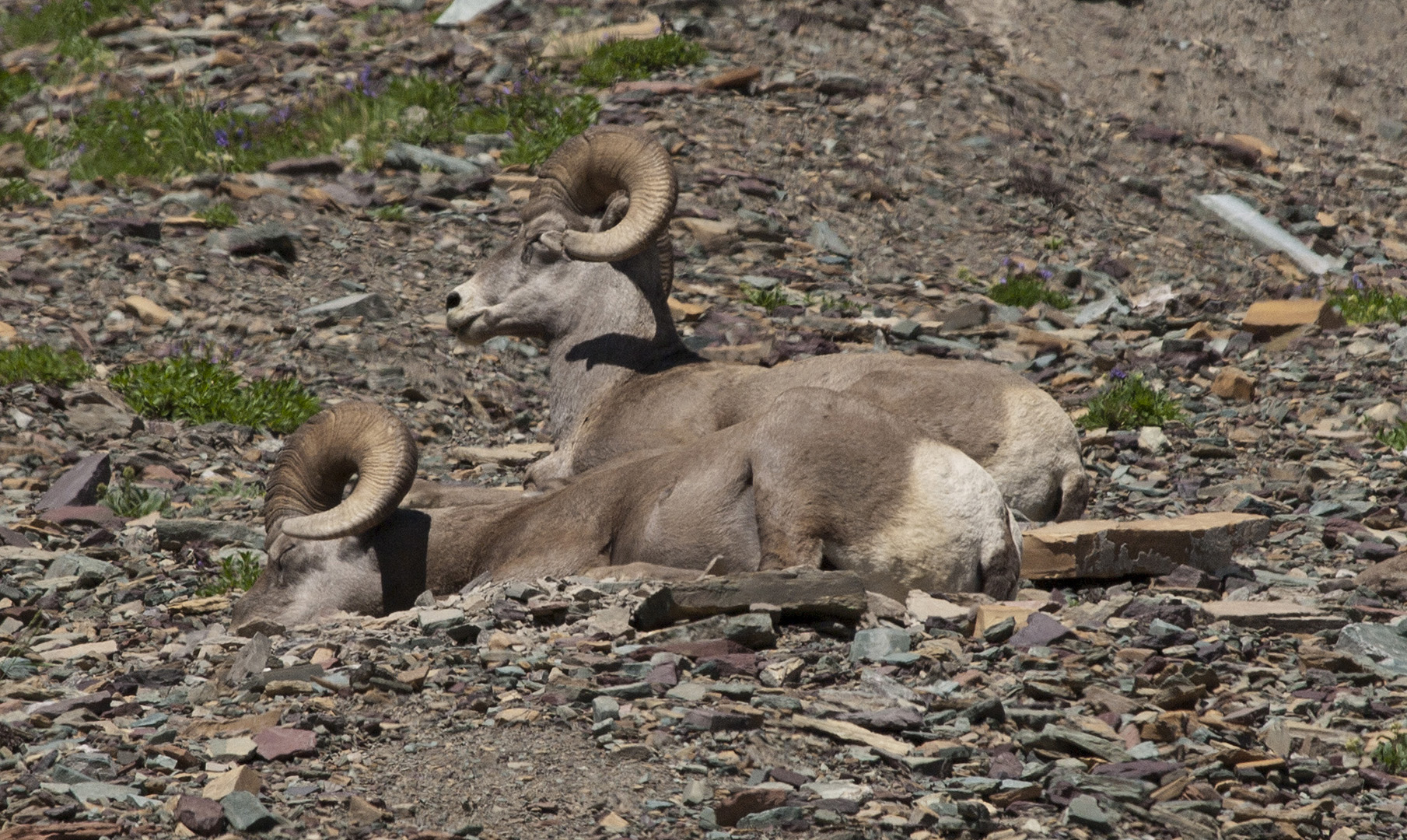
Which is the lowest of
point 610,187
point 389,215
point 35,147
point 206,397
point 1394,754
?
point 206,397

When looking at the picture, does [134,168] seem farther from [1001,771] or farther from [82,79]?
[1001,771]

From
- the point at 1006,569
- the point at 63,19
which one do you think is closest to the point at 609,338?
the point at 1006,569

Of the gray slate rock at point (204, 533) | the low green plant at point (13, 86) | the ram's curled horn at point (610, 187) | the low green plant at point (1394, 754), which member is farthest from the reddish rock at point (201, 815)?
the low green plant at point (13, 86)

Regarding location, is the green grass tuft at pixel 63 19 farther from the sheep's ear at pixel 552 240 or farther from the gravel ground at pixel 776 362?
the sheep's ear at pixel 552 240

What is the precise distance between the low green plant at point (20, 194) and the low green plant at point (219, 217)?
1.57 metres

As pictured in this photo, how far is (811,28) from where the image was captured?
17.2m

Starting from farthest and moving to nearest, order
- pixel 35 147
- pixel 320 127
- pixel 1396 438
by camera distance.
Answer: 1. pixel 320 127
2. pixel 35 147
3. pixel 1396 438

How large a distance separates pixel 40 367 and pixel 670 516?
225 inches

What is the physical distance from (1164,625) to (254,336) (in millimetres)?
7821

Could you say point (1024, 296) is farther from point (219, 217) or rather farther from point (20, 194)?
point (20, 194)

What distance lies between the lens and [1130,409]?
34.1 ft

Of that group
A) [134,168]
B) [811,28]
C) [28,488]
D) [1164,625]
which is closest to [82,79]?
[134,168]

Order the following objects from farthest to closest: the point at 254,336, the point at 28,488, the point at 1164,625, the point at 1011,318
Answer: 1. the point at 1011,318
2. the point at 254,336
3. the point at 28,488
4. the point at 1164,625

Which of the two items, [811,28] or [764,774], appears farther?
[811,28]
